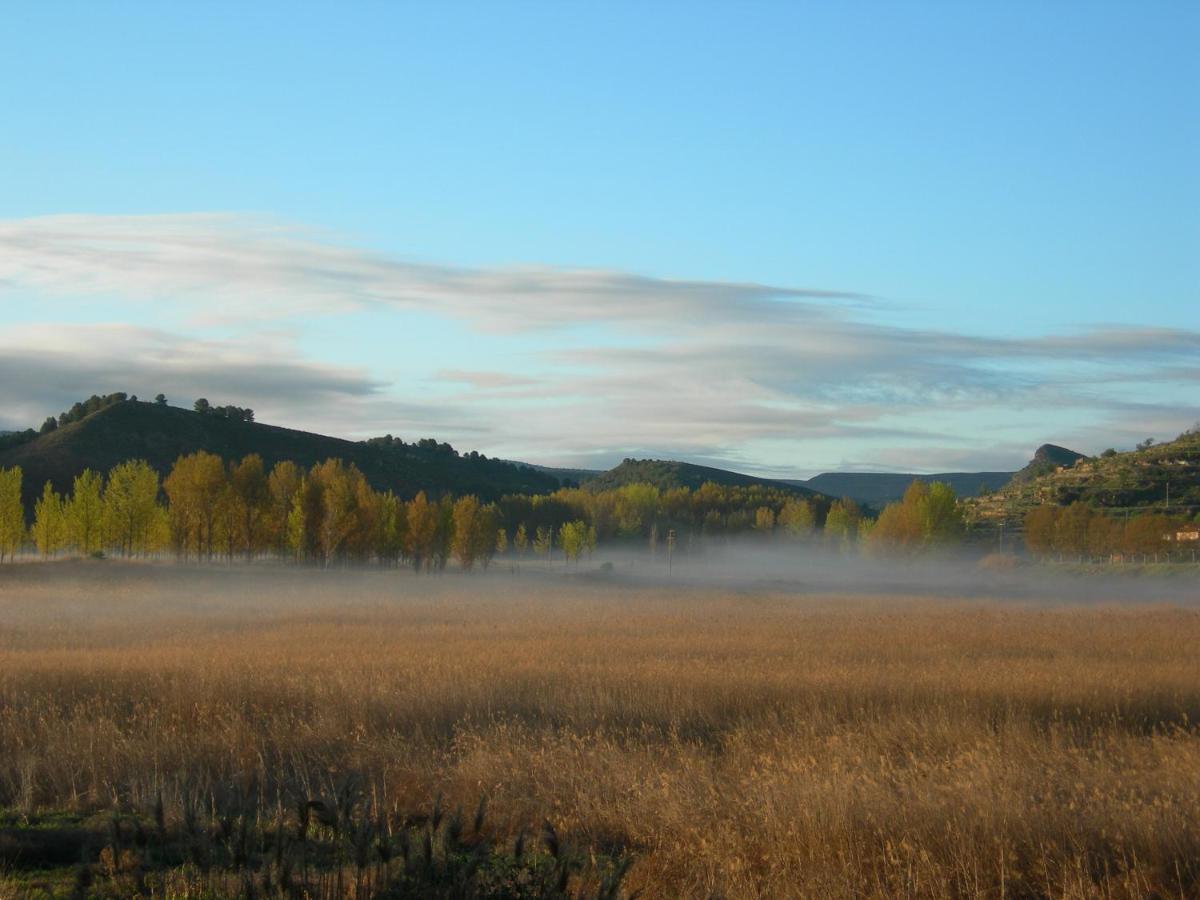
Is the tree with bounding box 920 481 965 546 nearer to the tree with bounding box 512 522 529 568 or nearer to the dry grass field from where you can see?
the tree with bounding box 512 522 529 568

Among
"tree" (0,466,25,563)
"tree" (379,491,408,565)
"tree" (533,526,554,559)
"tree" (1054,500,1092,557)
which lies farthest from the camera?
"tree" (533,526,554,559)

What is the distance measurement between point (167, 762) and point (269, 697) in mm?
3405

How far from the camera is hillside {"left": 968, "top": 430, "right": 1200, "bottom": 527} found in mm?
154125

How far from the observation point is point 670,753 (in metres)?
14.1

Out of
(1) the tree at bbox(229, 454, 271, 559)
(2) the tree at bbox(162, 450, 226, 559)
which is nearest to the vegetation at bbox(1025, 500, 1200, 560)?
(1) the tree at bbox(229, 454, 271, 559)

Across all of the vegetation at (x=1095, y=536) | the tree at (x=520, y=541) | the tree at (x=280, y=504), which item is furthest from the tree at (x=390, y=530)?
the vegetation at (x=1095, y=536)

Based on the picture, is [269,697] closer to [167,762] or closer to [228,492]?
[167,762]

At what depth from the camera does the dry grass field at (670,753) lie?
9430 millimetres

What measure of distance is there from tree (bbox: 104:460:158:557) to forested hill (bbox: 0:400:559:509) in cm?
5290

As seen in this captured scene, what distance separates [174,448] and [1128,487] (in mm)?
133000

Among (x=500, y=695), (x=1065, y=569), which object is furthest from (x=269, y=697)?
(x=1065, y=569)

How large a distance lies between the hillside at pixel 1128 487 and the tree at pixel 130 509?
111 metres

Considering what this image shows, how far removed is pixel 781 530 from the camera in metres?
176

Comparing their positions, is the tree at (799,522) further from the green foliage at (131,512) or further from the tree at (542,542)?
the green foliage at (131,512)
